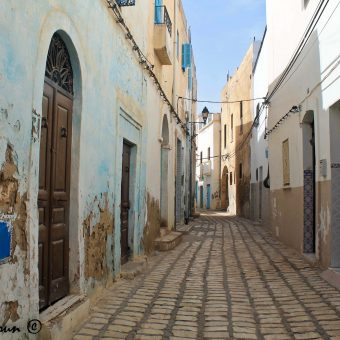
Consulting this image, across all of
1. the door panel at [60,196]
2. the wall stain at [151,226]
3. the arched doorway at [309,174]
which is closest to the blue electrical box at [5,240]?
the door panel at [60,196]

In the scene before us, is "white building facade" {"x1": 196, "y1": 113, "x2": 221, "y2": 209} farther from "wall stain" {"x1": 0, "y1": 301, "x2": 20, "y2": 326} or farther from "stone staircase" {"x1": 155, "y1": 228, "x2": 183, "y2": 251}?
"wall stain" {"x1": 0, "y1": 301, "x2": 20, "y2": 326}

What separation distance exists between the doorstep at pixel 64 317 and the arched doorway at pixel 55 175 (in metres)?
0.12

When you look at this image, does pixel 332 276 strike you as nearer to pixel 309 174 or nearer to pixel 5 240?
pixel 309 174

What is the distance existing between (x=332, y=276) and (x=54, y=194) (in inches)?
156

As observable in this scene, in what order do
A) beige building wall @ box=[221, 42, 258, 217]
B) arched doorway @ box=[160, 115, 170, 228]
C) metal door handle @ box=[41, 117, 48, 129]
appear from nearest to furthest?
metal door handle @ box=[41, 117, 48, 129], arched doorway @ box=[160, 115, 170, 228], beige building wall @ box=[221, 42, 258, 217]

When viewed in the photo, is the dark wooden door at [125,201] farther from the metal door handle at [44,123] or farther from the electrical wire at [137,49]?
the metal door handle at [44,123]

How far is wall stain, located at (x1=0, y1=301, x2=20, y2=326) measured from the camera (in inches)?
115

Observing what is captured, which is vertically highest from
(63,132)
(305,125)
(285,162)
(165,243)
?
(305,125)

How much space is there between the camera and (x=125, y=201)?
729 centimetres

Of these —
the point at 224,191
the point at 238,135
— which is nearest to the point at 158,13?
the point at 238,135

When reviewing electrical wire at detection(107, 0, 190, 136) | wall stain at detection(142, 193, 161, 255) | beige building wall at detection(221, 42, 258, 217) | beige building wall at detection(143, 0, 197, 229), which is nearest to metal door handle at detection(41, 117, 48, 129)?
electrical wire at detection(107, 0, 190, 136)

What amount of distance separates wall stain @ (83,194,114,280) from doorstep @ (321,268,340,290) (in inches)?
116

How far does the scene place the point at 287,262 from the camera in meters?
7.76

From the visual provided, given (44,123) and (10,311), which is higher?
(44,123)
